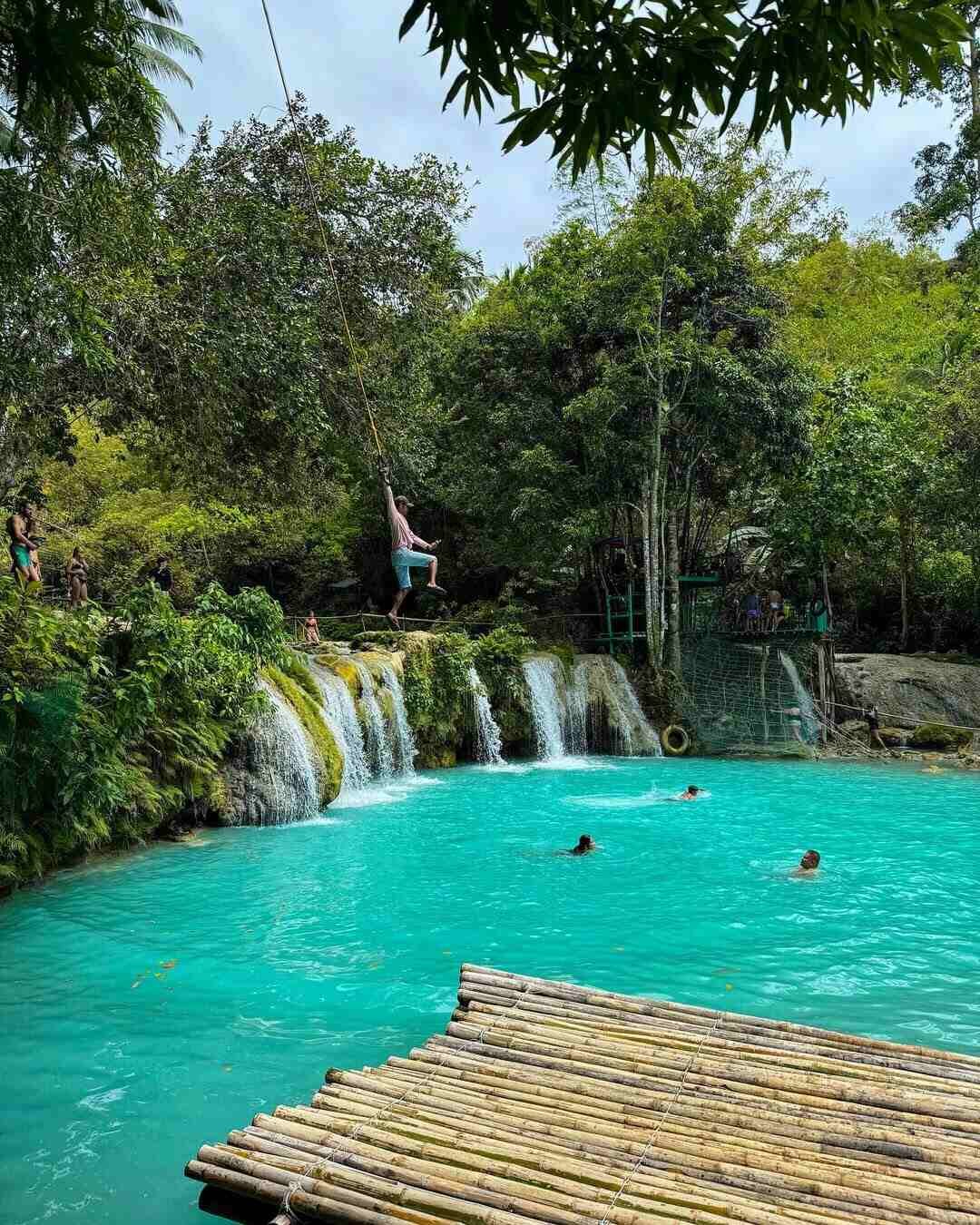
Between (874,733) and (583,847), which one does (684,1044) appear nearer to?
(583,847)

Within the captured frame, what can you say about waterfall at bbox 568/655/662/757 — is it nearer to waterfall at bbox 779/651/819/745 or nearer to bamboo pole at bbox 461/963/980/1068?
waterfall at bbox 779/651/819/745

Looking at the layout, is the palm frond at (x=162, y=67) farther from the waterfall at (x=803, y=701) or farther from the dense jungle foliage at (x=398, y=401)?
the waterfall at (x=803, y=701)

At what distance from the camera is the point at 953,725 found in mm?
18891

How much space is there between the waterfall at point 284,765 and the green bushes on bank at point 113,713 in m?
0.47

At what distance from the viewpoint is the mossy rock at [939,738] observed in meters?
18.6

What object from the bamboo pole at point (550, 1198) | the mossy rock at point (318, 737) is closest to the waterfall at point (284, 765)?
the mossy rock at point (318, 737)

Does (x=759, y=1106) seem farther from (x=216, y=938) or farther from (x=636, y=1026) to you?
(x=216, y=938)

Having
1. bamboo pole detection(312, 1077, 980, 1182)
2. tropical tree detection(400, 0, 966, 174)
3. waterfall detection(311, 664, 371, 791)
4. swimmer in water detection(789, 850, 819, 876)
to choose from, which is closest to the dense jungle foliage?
tropical tree detection(400, 0, 966, 174)

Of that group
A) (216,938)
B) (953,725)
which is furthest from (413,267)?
(953,725)

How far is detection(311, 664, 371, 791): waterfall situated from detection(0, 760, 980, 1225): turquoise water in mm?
1707

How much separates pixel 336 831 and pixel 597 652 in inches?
470

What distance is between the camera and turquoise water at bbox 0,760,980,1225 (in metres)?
5.14

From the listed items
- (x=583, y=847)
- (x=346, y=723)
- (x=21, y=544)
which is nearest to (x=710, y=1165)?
(x=583, y=847)

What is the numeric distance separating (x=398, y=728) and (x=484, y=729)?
258 cm
